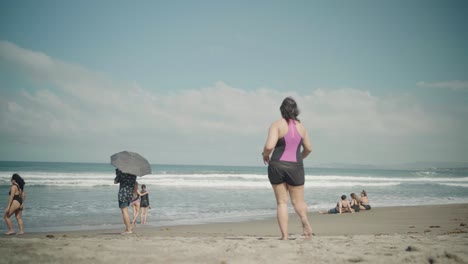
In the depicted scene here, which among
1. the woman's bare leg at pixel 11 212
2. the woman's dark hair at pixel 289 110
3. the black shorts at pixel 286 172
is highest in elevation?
the woman's dark hair at pixel 289 110

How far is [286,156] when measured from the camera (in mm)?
4457

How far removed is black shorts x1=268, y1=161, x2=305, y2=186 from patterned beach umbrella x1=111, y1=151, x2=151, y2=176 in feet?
13.9

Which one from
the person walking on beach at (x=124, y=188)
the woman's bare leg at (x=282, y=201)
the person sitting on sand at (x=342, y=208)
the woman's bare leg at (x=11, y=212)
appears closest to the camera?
the woman's bare leg at (x=282, y=201)

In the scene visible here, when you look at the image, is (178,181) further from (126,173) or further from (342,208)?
(126,173)

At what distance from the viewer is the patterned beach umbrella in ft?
24.7

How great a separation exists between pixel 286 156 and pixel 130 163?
180 inches

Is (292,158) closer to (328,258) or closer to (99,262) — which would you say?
(328,258)

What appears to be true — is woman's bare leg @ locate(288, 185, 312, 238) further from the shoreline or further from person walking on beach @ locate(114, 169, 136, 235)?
person walking on beach @ locate(114, 169, 136, 235)

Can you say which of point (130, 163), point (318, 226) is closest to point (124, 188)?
point (130, 163)

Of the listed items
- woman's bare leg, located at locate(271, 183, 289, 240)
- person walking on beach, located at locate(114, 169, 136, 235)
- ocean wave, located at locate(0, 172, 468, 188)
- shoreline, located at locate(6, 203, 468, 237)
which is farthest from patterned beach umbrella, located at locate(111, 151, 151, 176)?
ocean wave, located at locate(0, 172, 468, 188)

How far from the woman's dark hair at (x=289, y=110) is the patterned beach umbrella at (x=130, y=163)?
14.3 feet

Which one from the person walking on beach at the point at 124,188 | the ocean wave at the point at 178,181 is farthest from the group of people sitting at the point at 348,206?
the ocean wave at the point at 178,181

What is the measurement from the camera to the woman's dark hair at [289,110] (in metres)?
4.69

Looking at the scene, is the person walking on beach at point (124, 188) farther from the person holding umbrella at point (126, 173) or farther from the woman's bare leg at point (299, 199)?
the woman's bare leg at point (299, 199)
